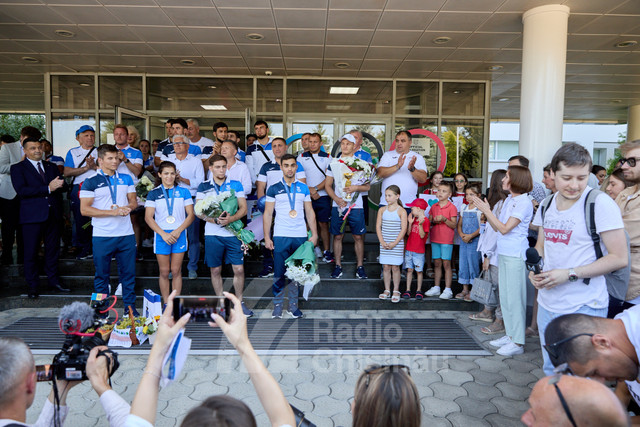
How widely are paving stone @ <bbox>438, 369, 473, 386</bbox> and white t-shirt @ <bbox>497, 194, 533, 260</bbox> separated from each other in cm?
122

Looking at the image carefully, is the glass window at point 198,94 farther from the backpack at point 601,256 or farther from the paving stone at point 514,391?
Answer: the backpack at point 601,256

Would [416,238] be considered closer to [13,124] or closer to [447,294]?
[447,294]

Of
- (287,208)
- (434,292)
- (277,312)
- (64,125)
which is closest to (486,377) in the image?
(434,292)

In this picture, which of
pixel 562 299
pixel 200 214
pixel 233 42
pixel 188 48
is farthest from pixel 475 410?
pixel 188 48

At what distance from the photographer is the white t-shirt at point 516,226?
4.03 m

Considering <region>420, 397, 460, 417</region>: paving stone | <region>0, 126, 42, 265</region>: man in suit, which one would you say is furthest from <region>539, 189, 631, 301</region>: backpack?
<region>0, 126, 42, 265</region>: man in suit

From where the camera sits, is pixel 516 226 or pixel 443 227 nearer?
pixel 516 226

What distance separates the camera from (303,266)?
195 inches

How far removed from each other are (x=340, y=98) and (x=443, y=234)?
5.12 metres

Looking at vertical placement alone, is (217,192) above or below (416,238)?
above

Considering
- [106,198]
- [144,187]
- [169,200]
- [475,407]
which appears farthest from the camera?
[144,187]

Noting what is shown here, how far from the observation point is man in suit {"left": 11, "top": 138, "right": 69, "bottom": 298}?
541 cm

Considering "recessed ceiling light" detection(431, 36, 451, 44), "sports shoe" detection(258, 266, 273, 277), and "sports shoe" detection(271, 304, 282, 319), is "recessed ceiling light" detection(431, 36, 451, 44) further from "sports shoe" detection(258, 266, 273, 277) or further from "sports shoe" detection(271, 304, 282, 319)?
"sports shoe" detection(271, 304, 282, 319)

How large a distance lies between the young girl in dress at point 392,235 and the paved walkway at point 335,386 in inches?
62.1
